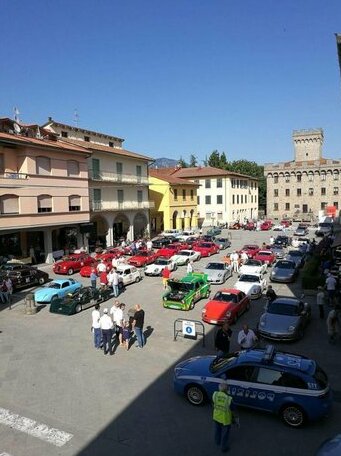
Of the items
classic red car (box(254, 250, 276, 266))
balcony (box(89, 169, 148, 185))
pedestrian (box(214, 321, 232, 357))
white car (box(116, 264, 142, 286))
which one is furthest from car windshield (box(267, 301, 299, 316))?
balcony (box(89, 169, 148, 185))

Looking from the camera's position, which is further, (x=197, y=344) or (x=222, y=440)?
(x=197, y=344)

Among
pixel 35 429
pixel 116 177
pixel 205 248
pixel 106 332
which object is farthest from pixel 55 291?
pixel 116 177

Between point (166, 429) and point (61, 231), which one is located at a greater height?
point (61, 231)

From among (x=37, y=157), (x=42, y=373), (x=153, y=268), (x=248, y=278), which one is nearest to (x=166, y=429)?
(x=42, y=373)

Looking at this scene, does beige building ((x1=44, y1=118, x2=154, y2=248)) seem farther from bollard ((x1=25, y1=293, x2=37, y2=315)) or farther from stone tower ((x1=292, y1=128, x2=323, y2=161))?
stone tower ((x1=292, y1=128, x2=323, y2=161))

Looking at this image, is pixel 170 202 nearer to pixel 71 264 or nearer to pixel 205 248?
pixel 205 248

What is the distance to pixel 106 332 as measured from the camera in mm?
14562

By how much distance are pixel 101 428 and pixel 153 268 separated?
20.3 metres

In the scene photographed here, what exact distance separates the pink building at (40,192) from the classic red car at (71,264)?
4.10m

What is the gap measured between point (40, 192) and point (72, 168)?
4937 mm

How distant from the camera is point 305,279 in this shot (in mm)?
23953

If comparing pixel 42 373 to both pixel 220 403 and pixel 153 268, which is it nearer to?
pixel 220 403

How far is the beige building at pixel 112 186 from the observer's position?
42000 mm

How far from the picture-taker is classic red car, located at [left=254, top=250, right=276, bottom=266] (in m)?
34.1
